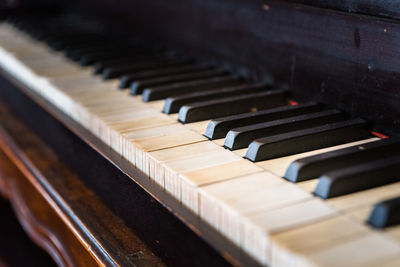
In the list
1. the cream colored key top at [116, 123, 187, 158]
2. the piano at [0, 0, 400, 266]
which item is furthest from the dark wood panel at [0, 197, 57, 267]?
the cream colored key top at [116, 123, 187, 158]

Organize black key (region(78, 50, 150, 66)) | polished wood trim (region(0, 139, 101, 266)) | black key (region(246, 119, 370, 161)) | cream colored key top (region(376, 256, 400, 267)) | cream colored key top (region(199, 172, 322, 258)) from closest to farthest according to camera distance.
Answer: cream colored key top (region(376, 256, 400, 267)) → cream colored key top (region(199, 172, 322, 258)) → black key (region(246, 119, 370, 161)) → polished wood trim (region(0, 139, 101, 266)) → black key (region(78, 50, 150, 66))

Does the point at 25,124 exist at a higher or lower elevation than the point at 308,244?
lower

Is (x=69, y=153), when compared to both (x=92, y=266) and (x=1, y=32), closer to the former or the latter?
(x=92, y=266)

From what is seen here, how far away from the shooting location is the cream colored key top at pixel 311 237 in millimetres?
748

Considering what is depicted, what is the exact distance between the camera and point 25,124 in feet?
7.35

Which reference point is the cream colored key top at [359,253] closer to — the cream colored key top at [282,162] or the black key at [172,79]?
the cream colored key top at [282,162]

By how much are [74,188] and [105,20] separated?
121 cm

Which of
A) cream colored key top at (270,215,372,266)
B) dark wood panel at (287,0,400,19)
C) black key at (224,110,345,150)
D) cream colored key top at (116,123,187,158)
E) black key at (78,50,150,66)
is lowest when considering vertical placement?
cream colored key top at (116,123,187,158)

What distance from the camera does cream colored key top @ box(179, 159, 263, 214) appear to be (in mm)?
972

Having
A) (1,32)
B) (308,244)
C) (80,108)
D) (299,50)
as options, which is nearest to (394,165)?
(308,244)

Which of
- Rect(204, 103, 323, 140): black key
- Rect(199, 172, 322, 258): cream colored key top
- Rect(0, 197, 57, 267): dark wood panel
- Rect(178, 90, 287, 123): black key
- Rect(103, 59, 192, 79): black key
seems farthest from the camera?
Rect(0, 197, 57, 267): dark wood panel

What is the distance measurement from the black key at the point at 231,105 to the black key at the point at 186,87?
152mm

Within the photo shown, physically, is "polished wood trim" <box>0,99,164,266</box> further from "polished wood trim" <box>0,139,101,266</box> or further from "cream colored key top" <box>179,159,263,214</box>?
"cream colored key top" <box>179,159,263,214</box>

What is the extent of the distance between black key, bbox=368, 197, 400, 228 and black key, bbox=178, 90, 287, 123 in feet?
2.03
